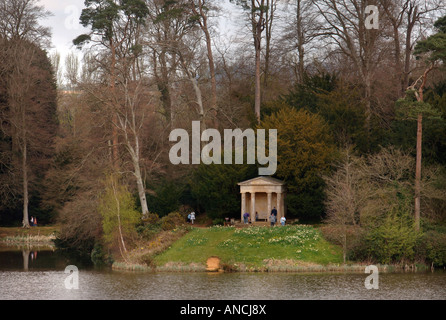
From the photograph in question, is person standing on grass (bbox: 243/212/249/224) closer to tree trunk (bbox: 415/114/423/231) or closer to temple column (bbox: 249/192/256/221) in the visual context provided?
temple column (bbox: 249/192/256/221)

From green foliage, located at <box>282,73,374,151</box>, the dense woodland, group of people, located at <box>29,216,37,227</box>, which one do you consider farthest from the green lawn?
group of people, located at <box>29,216,37,227</box>

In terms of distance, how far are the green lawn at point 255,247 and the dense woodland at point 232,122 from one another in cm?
130

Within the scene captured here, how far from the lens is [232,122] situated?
48375 millimetres

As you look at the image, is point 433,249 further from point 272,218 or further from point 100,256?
point 100,256

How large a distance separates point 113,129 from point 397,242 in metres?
23.4

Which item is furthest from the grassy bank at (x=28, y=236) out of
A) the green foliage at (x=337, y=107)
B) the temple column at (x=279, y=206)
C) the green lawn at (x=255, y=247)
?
the green foliage at (x=337, y=107)

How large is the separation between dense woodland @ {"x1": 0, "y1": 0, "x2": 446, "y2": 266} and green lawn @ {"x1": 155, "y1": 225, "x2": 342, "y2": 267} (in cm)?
130

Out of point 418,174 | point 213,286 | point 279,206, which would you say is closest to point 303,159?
point 279,206

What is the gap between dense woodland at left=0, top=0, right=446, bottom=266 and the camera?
35188 millimetres

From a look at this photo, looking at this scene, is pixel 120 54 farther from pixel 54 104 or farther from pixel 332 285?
pixel 332 285

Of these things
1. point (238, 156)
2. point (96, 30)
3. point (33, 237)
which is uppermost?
point (96, 30)

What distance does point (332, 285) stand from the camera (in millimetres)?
26891

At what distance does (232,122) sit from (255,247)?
633 inches
